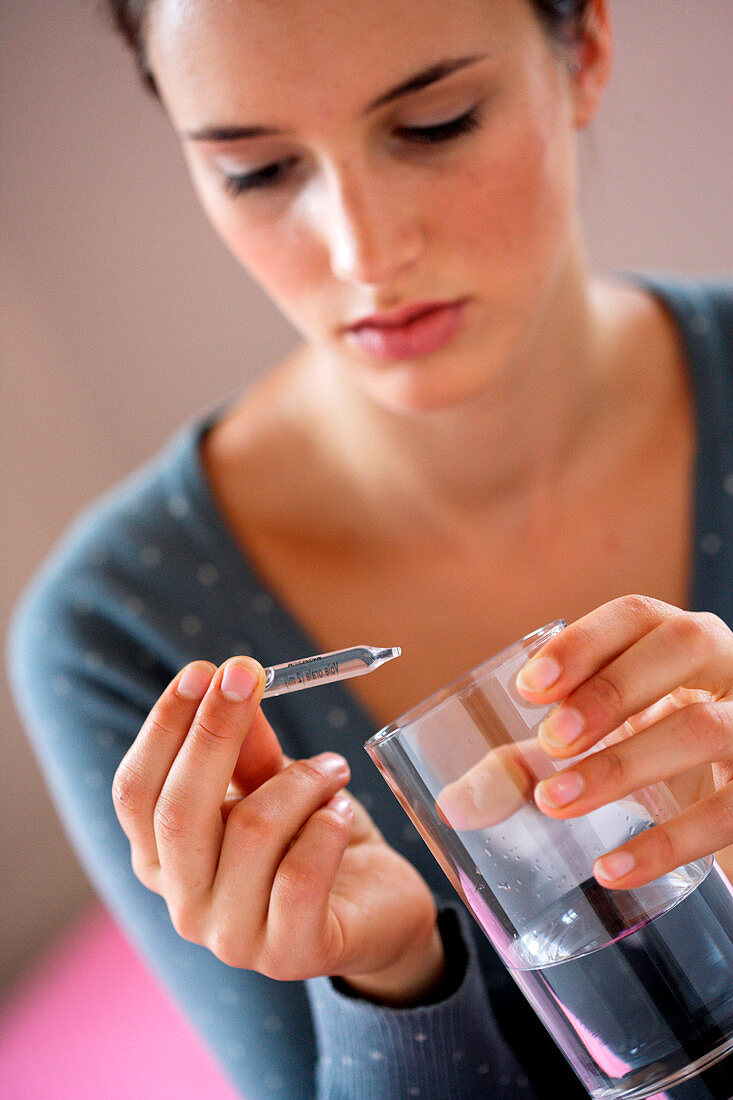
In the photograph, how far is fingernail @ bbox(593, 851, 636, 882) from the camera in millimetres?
490

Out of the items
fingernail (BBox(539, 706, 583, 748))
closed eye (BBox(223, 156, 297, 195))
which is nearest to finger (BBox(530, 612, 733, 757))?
fingernail (BBox(539, 706, 583, 748))

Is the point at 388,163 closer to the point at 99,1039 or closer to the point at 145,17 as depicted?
the point at 145,17

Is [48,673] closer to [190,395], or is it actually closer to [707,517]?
[707,517]

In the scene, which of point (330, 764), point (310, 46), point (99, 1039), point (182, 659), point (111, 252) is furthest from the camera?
point (111, 252)

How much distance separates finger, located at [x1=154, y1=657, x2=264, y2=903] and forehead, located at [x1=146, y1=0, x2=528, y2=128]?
0.43 metres

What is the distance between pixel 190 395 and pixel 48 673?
1.18 metres

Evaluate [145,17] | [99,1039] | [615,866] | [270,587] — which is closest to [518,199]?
[145,17]

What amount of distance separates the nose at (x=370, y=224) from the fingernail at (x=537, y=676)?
41 cm

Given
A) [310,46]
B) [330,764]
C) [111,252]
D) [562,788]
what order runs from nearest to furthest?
[562,788]
[330,764]
[310,46]
[111,252]

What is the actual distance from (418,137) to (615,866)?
0.56 meters

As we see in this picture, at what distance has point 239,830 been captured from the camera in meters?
0.55

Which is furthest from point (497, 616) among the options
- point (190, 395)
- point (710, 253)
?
point (190, 395)

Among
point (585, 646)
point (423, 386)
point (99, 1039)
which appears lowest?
point (99, 1039)

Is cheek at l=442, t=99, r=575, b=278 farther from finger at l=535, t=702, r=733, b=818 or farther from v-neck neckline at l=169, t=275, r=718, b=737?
finger at l=535, t=702, r=733, b=818
